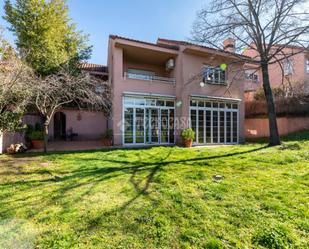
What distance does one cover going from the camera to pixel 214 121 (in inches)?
670

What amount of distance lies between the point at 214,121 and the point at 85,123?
39.1 feet

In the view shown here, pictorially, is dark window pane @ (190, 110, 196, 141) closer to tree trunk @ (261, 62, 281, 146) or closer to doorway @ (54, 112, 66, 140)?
tree trunk @ (261, 62, 281, 146)

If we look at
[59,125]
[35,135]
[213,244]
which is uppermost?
[59,125]

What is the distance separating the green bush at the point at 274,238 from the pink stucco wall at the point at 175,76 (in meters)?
11.5

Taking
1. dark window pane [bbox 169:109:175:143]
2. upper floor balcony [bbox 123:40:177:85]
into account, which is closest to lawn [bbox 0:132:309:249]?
dark window pane [bbox 169:109:175:143]

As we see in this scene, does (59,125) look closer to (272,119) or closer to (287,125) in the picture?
(272,119)

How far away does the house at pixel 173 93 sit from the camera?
→ 14750 mm

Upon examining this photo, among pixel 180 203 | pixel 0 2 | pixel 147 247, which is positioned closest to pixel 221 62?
pixel 180 203

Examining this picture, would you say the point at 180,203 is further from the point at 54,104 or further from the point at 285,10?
the point at 285,10

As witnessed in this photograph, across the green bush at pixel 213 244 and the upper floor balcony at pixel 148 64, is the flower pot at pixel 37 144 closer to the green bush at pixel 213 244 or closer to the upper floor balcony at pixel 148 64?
the upper floor balcony at pixel 148 64

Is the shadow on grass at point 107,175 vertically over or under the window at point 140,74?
under

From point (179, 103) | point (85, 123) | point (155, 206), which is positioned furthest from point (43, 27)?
point (155, 206)

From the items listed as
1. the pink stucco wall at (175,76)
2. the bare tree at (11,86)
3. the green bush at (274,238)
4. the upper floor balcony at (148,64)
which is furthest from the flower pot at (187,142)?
the green bush at (274,238)

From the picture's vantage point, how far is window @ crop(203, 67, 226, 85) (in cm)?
1688
